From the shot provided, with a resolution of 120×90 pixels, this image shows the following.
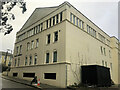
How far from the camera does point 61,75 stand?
15.9m

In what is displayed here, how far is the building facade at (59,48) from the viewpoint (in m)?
16.9

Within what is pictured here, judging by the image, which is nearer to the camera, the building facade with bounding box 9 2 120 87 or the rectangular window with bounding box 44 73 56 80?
the building facade with bounding box 9 2 120 87

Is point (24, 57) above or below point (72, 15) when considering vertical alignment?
below

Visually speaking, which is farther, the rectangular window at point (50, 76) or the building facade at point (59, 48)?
the rectangular window at point (50, 76)

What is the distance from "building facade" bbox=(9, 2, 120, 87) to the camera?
16.9 metres

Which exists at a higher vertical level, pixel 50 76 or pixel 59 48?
pixel 59 48

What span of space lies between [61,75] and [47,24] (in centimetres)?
1136

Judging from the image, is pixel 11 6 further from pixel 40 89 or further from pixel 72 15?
pixel 72 15

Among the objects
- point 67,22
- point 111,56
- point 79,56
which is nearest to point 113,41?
point 111,56

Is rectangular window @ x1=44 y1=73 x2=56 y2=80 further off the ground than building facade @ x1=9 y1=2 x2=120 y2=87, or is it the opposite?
building facade @ x1=9 y1=2 x2=120 y2=87

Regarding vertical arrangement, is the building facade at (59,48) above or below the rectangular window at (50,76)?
above

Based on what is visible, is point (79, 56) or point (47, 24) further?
point (47, 24)

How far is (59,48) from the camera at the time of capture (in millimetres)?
17766

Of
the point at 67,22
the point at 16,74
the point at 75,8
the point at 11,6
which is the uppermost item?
the point at 75,8
